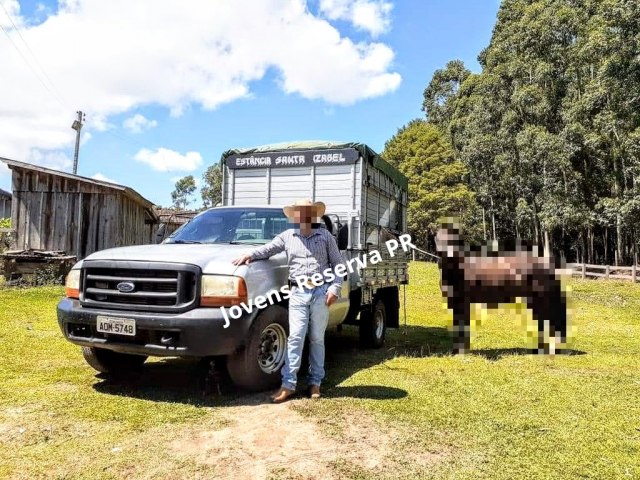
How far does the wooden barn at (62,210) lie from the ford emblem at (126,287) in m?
12.4

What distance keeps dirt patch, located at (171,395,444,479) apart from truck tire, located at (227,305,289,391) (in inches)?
15.8

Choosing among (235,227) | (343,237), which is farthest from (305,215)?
(235,227)

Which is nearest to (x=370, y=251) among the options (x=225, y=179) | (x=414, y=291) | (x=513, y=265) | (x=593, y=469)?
(x=513, y=265)

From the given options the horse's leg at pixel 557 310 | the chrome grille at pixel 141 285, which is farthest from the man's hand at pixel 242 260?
the horse's leg at pixel 557 310

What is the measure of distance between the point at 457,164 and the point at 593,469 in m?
40.5

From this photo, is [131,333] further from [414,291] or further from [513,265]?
[414,291]

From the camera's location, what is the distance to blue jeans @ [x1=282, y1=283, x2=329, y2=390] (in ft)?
15.6

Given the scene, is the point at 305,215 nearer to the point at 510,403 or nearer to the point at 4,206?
the point at 510,403

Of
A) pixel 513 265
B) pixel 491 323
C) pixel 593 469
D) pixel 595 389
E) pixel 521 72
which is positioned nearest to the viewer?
pixel 593 469

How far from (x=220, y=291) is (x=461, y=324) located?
4.43 meters

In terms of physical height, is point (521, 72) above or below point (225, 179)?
above

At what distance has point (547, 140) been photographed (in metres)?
30.7

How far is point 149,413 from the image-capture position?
14.1 ft

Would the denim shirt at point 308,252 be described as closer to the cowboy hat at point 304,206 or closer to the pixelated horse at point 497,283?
the cowboy hat at point 304,206
